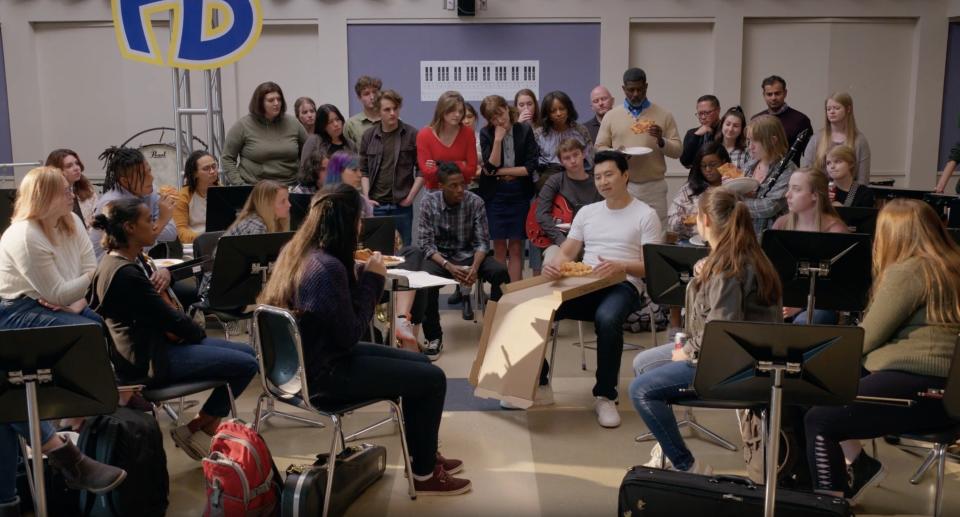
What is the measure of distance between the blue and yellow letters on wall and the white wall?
10.7 feet

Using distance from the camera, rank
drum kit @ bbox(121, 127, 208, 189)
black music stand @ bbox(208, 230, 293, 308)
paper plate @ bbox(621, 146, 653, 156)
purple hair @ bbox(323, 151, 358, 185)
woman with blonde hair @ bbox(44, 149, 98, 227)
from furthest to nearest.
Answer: drum kit @ bbox(121, 127, 208, 189)
paper plate @ bbox(621, 146, 653, 156)
woman with blonde hair @ bbox(44, 149, 98, 227)
purple hair @ bbox(323, 151, 358, 185)
black music stand @ bbox(208, 230, 293, 308)

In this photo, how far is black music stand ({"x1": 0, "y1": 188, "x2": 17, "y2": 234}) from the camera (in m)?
5.48

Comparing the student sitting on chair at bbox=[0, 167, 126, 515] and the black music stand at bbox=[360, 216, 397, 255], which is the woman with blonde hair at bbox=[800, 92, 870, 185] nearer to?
the black music stand at bbox=[360, 216, 397, 255]

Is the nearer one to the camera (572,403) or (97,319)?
(97,319)

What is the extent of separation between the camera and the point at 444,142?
6328 mm

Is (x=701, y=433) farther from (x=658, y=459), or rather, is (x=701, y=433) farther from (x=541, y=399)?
(x=541, y=399)

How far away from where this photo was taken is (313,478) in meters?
3.13

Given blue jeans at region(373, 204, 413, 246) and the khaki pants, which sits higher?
the khaki pants

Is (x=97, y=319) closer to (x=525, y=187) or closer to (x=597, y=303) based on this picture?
(x=597, y=303)

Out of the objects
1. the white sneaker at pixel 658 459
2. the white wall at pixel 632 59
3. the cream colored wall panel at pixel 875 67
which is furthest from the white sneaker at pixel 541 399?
the cream colored wall panel at pixel 875 67

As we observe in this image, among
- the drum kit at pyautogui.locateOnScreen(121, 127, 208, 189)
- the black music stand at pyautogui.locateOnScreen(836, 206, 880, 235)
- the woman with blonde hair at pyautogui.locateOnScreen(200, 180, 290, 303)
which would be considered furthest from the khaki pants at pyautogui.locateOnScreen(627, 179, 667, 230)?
the drum kit at pyautogui.locateOnScreen(121, 127, 208, 189)

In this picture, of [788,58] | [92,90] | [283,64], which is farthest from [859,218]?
[92,90]

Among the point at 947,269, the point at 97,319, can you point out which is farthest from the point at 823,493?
the point at 97,319

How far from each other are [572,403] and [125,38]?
388 centimetres
